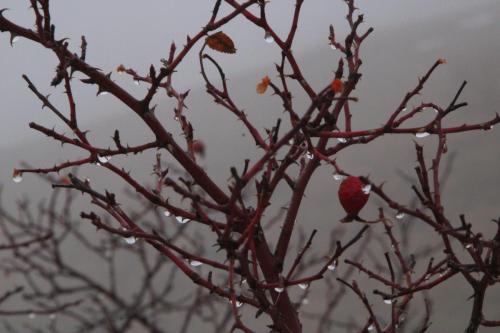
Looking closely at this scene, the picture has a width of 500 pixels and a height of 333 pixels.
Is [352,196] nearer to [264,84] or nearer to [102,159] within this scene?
[264,84]

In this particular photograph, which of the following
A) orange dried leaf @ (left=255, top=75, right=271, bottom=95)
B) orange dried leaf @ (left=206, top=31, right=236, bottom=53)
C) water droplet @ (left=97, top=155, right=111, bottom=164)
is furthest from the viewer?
orange dried leaf @ (left=206, top=31, right=236, bottom=53)

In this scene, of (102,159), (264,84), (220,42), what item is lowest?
(102,159)

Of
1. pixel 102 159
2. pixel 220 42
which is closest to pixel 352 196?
pixel 220 42

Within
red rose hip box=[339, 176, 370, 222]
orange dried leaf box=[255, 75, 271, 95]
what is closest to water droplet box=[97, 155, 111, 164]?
orange dried leaf box=[255, 75, 271, 95]

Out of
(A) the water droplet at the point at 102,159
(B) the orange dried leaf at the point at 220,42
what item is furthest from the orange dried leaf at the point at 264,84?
(A) the water droplet at the point at 102,159

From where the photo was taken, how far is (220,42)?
1.34 metres

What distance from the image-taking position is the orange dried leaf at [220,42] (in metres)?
1.33

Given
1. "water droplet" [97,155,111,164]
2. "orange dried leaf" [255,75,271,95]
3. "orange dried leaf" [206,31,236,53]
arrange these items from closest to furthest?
"orange dried leaf" [255,75,271,95], "water droplet" [97,155,111,164], "orange dried leaf" [206,31,236,53]

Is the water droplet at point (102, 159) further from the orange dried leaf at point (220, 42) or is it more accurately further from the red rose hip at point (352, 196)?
the red rose hip at point (352, 196)

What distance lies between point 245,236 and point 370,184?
0.26m

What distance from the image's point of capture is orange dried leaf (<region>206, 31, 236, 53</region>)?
1.33 meters

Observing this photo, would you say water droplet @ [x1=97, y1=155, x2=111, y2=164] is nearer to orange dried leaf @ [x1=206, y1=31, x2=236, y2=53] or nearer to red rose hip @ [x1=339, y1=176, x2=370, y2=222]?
orange dried leaf @ [x1=206, y1=31, x2=236, y2=53]

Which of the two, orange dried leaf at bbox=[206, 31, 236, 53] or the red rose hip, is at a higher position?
orange dried leaf at bbox=[206, 31, 236, 53]

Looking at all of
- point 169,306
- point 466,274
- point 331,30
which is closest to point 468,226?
point 466,274
